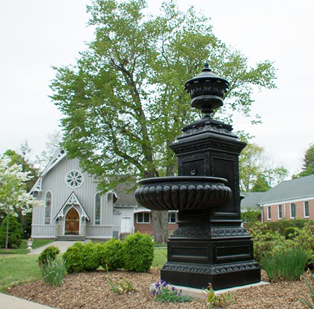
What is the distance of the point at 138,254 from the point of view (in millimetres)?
8695

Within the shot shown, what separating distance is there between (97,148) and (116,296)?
1711 cm

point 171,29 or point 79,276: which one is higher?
point 171,29

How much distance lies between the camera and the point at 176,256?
6.11m

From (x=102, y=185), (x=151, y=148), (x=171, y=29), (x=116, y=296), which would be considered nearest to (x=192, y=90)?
(x=116, y=296)

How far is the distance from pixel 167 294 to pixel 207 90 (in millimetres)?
3402

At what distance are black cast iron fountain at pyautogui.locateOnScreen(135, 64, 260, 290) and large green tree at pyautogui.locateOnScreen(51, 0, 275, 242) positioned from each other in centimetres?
1407

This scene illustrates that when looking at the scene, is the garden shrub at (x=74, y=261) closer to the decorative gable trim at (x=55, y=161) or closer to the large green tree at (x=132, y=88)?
the large green tree at (x=132, y=88)

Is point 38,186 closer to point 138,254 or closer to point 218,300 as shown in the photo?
point 138,254

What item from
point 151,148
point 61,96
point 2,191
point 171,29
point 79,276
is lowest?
point 79,276

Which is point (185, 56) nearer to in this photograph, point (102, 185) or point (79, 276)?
point (102, 185)

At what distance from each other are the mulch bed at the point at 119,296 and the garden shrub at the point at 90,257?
0.57 metres

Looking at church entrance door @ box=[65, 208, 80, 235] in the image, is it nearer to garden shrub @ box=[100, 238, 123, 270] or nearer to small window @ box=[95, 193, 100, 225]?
small window @ box=[95, 193, 100, 225]

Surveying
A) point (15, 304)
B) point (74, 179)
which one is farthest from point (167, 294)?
→ point (74, 179)

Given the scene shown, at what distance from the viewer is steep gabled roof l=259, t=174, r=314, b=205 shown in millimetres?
38781
